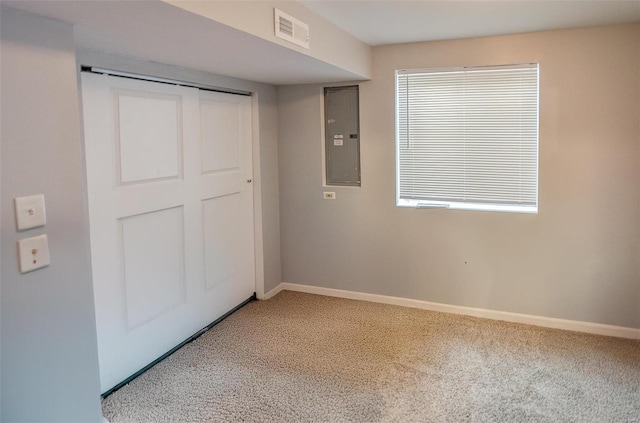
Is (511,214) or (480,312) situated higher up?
(511,214)

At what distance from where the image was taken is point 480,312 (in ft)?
12.5

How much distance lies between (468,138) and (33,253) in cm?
302

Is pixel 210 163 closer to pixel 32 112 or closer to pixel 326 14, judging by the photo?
pixel 326 14

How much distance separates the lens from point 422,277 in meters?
3.98

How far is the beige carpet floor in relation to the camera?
8.36 ft

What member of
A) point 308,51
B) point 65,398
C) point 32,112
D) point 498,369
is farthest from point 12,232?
point 498,369

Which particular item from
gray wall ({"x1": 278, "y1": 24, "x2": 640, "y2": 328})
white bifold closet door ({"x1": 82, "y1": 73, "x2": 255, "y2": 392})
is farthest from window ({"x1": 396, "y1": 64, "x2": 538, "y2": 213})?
white bifold closet door ({"x1": 82, "y1": 73, "x2": 255, "y2": 392})

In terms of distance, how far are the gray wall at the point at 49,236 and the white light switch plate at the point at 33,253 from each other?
0.07 ft

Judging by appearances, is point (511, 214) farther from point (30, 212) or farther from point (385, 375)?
point (30, 212)

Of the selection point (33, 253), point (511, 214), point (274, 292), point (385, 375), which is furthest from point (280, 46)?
point (274, 292)

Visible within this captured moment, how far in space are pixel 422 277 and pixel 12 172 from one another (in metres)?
3.06

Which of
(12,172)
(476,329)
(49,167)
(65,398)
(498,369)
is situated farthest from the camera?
(476,329)

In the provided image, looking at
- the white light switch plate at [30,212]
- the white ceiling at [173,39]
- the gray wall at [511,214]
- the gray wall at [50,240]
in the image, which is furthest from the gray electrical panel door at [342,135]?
the white light switch plate at [30,212]

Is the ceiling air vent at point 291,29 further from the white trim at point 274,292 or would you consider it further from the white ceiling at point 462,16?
the white trim at point 274,292
